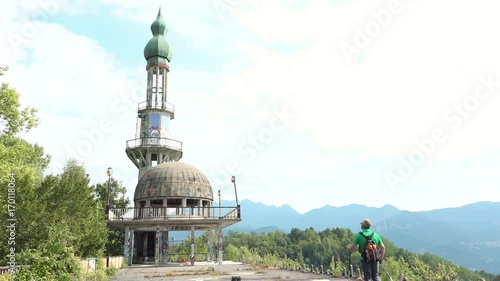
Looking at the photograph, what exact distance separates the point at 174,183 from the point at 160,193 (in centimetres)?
170

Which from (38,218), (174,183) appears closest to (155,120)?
(174,183)

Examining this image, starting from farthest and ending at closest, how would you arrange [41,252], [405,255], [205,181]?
[405,255] < [205,181] < [41,252]

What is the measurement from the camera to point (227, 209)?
39125mm

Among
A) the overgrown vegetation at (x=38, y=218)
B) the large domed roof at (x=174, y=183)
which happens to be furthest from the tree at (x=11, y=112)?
the large domed roof at (x=174, y=183)

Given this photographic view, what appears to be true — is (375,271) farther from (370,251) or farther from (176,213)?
(176,213)

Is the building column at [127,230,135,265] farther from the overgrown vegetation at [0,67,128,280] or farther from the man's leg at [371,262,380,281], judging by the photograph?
the man's leg at [371,262,380,281]

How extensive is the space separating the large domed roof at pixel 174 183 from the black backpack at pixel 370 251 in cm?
3211

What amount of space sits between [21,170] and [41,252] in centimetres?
998

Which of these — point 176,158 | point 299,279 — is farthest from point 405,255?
point 299,279

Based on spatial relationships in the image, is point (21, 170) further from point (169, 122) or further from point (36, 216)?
point (169, 122)

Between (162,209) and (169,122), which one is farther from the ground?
(169,122)

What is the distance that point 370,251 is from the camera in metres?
11.5

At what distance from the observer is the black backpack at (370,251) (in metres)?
11.5

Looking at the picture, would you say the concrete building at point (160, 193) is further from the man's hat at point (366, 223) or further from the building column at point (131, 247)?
the man's hat at point (366, 223)
